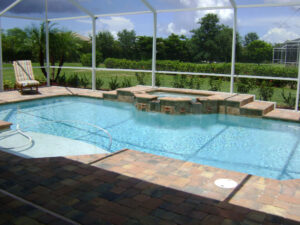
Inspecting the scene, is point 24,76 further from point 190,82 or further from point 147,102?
point 190,82

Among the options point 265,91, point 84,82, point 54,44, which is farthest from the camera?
point 54,44

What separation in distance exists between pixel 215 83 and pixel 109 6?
4.52m

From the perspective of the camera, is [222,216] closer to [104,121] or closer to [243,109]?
[104,121]

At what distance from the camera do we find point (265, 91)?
974 centimetres

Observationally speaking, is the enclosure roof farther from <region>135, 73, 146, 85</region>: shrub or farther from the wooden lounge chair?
<region>135, 73, 146, 85</region>: shrub

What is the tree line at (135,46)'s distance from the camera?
1048 cm

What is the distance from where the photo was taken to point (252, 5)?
8.52 m

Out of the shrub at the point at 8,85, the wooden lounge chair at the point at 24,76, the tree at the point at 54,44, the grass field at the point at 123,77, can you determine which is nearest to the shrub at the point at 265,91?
the grass field at the point at 123,77

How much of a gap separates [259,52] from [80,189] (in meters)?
8.33

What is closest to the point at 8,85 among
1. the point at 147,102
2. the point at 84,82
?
the point at 84,82

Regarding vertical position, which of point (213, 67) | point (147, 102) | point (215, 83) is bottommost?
point (147, 102)

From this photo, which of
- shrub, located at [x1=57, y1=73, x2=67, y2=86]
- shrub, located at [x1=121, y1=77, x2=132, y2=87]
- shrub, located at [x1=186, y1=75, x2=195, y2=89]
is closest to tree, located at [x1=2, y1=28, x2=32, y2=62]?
shrub, located at [x1=57, y1=73, x2=67, y2=86]

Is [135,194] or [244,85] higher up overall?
[244,85]

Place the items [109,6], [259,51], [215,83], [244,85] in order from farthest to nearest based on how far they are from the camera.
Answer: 1. [215,83]
2. [109,6]
3. [244,85]
4. [259,51]
